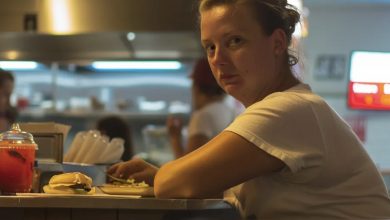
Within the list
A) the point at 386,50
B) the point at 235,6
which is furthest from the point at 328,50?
the point at 235,6

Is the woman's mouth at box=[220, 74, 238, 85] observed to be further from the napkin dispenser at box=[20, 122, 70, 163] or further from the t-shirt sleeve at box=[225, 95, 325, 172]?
the napkin dispenser at box=[20, 122, 70, 163]

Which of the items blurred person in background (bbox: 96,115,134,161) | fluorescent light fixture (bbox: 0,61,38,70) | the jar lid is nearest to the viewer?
the jar lid

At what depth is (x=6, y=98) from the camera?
3.73 meters

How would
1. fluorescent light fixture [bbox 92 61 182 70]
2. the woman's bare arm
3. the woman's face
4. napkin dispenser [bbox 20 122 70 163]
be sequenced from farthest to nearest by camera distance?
fluorescent light fixture [bbox 92 61 182 70] → napkin dispenser [bbox 20 122 70 163] → the woman's face → the woman's bare arm

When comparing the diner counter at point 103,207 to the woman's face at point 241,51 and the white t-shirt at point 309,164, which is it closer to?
the white t-shirt at point 309,164

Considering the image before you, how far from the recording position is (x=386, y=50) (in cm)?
679

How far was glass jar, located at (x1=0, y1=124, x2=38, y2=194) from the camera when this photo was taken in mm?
1524

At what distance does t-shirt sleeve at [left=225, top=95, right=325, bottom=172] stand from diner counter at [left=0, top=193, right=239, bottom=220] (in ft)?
0.57

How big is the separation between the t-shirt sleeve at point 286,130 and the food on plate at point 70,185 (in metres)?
0.38

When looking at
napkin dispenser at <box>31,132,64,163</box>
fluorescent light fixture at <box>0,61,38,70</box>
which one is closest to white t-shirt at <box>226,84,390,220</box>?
napkin dispenser at <box>31,132,64,163</box>

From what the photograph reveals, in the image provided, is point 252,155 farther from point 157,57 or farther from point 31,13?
point 157,57

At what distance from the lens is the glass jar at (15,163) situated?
5.00 feet

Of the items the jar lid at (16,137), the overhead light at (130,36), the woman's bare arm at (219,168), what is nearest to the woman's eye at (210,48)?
the woman's bare arm at (219,168)

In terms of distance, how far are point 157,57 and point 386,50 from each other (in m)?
3.02
